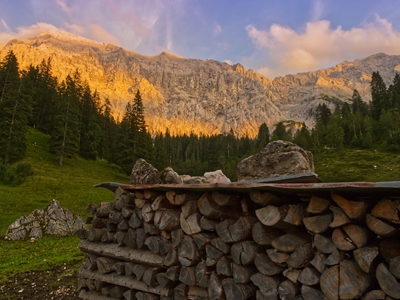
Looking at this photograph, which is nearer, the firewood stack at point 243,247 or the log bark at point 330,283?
the firewood stack at point 243,247

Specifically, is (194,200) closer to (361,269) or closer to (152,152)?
(361,269)

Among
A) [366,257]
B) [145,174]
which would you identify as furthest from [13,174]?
[366,257]

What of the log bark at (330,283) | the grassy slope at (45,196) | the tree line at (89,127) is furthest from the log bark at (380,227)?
the tree line at (89,127)

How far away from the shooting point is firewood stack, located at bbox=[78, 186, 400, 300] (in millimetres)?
3404

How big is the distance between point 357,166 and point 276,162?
63.1 m

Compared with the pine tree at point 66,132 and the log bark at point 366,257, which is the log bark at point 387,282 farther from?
the pine tree at point 66,132

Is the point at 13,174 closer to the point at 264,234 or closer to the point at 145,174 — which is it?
the point at 145,174

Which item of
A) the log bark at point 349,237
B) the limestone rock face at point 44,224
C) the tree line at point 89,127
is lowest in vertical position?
the limestone rock face at point 44,224

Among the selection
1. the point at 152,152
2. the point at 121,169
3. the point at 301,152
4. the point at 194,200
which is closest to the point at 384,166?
the point at 152,152

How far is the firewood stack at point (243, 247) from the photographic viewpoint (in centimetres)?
340

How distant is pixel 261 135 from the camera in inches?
5468

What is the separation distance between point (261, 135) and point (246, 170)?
131011 millimetres

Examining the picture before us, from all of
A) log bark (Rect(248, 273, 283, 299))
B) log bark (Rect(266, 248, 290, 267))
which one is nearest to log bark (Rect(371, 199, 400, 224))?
log bark (Rect(266, 248, 290, 267))

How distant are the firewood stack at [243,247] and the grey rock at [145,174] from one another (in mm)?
1189
